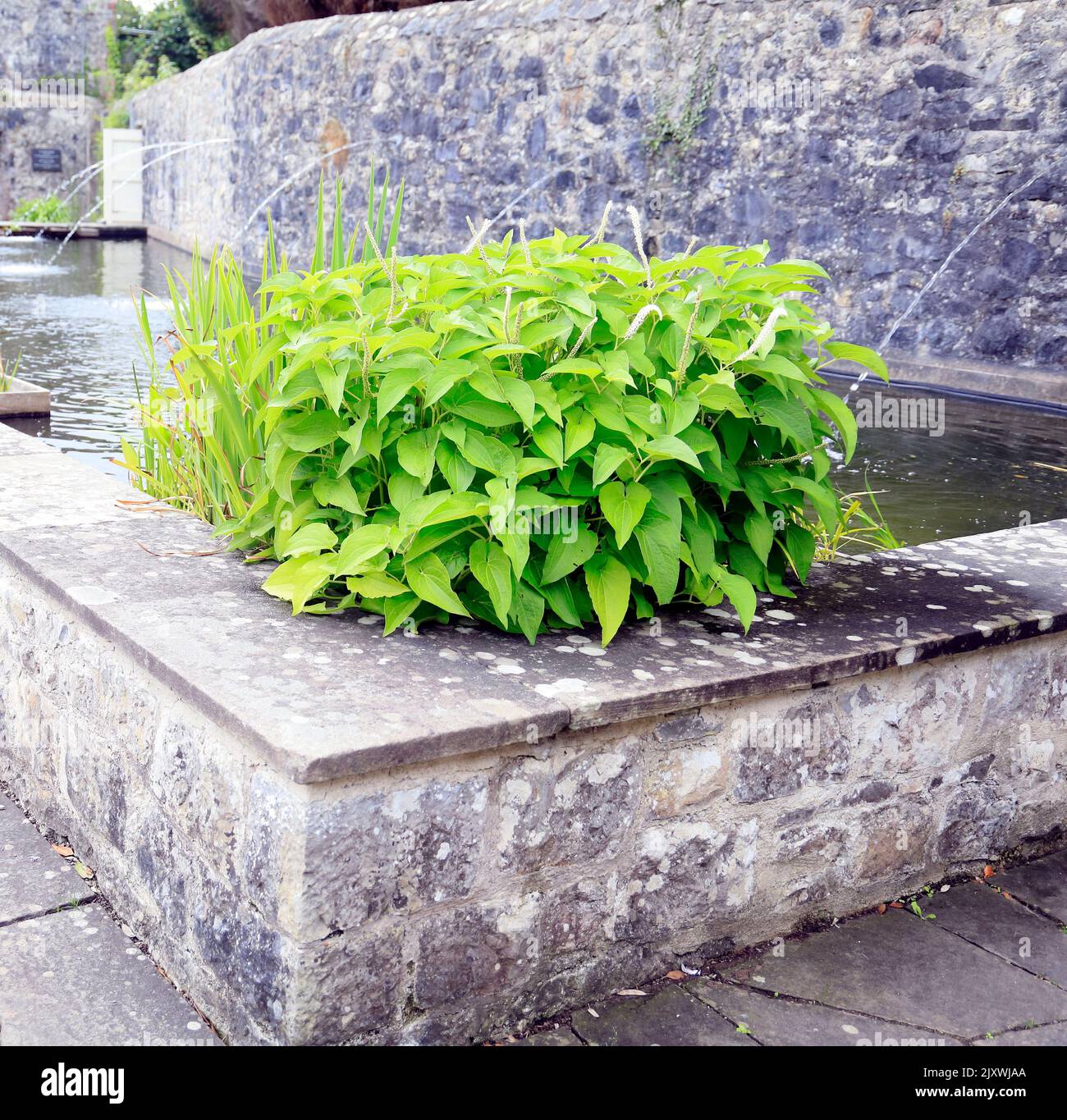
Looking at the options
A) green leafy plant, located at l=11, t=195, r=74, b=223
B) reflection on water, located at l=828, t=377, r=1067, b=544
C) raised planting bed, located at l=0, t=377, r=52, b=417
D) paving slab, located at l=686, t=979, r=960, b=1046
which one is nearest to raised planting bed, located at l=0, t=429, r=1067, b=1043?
paving slab, located at l=686, t=979, r=960, b=1046

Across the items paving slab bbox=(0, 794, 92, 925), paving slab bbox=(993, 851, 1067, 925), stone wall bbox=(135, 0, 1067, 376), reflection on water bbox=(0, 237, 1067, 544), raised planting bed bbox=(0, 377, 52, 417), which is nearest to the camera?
paving slab bbox=(0, 794, 92, 925)

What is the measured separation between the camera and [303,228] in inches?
487

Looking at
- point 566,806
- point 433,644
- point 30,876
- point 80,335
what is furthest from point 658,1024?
point 80,335

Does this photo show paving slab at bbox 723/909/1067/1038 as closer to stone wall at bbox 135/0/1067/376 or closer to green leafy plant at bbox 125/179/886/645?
green leafy plant at bbox 125/179/886/645

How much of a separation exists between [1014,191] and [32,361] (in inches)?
213

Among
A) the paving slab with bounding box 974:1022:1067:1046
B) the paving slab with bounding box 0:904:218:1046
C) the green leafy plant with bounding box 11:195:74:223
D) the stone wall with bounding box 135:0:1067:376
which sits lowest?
the paving slab with bounding box 974:1022:1067:1046

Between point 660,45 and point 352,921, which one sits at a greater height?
point 660,45

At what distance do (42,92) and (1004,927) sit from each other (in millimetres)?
26017

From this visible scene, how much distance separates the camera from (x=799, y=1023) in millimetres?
1803

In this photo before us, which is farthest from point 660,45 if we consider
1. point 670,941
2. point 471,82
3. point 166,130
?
point 166,130

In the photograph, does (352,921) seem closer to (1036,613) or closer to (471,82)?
(1036,613)

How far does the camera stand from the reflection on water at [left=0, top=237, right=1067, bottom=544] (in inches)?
164

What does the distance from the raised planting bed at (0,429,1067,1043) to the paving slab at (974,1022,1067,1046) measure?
0.37 meters

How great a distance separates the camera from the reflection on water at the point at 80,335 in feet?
15.6
